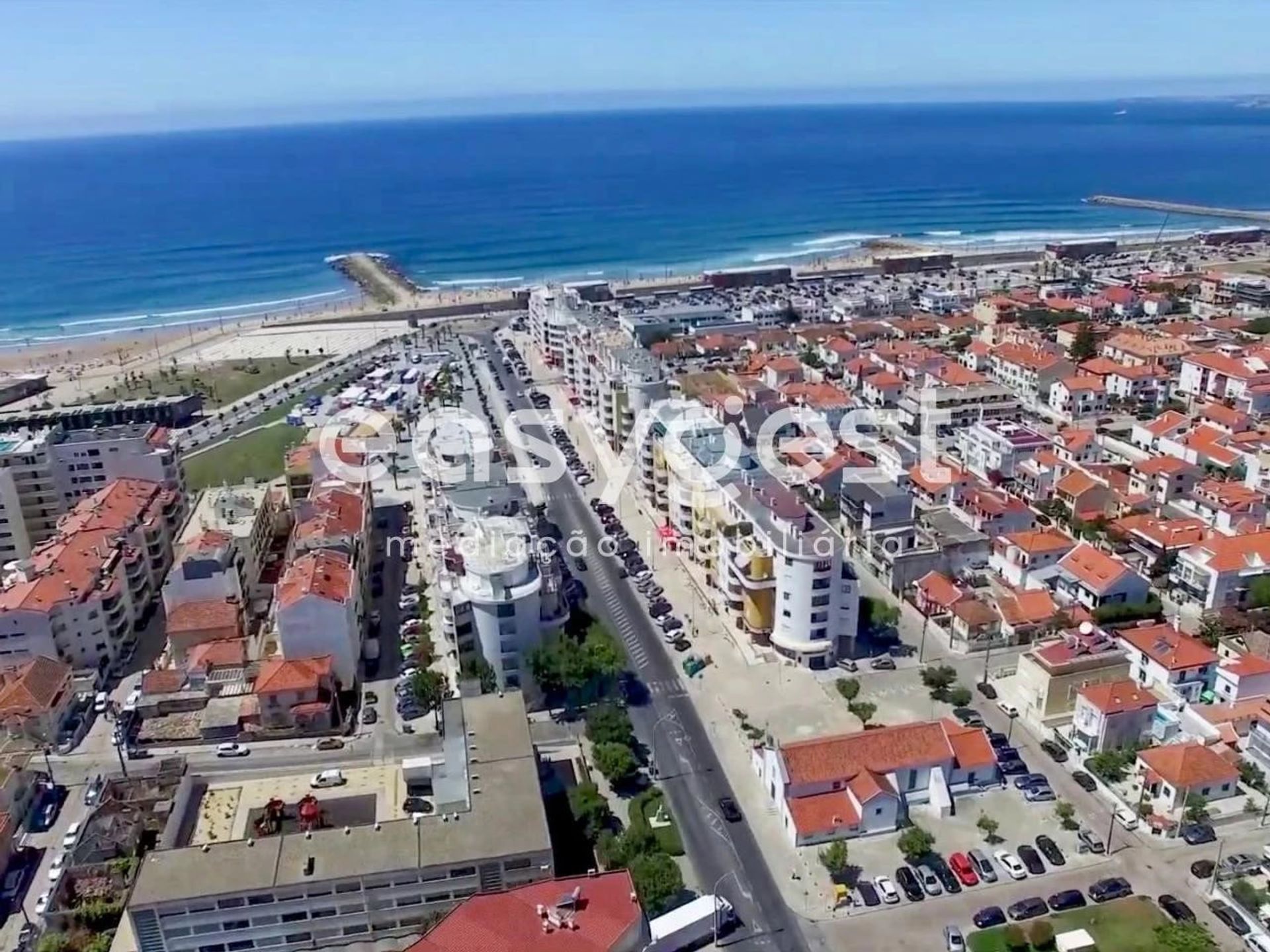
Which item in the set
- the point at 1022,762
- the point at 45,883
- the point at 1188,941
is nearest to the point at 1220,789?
the point at 1022,762

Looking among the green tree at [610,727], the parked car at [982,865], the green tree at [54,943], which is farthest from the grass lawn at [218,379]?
the parked car at [982,865]

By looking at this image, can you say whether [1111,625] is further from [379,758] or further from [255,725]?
[255,725]

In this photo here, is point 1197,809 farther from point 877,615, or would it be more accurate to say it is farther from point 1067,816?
point 877,615

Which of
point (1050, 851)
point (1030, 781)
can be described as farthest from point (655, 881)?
point (1030, 781)

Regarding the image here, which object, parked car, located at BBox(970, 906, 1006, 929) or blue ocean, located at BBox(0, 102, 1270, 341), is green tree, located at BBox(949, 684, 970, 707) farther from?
blue ocean, located at BBox(0, 102, 1270, 341)

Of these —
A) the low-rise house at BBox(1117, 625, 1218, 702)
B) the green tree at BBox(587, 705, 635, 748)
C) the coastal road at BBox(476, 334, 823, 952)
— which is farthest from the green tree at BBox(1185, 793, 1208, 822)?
the green tree at BBox(587, 705, 635, 748)

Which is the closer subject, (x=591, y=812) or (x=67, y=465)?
(x=591, y=812)
